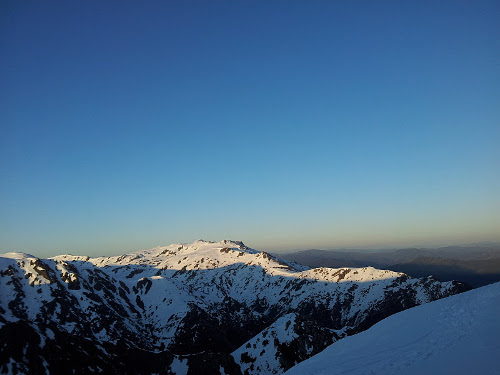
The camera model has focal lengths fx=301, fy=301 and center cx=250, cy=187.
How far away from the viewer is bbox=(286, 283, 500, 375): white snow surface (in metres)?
17.8

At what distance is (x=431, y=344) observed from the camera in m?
22.0

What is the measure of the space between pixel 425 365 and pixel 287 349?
389 ft

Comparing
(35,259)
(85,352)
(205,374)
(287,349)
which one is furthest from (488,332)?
(35,259)

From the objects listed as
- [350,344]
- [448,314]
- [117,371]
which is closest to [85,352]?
[117,371]

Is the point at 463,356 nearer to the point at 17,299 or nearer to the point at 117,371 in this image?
the point at 117,371

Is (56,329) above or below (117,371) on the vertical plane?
above

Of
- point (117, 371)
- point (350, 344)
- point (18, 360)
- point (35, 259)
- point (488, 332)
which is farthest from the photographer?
point (35, 259)

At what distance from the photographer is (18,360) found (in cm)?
12050

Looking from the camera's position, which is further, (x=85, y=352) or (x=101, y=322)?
(x=101, y=322)

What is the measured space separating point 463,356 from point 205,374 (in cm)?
12662

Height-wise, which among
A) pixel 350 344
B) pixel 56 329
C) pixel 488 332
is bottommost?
pixel 56 329

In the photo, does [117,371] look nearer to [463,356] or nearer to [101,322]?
[101,322]

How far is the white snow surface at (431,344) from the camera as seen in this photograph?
1781 centimetres

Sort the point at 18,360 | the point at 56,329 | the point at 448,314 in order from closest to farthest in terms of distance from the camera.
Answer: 1. the point at 448,314
2. the point at 18,360
3. the point at 56,329
